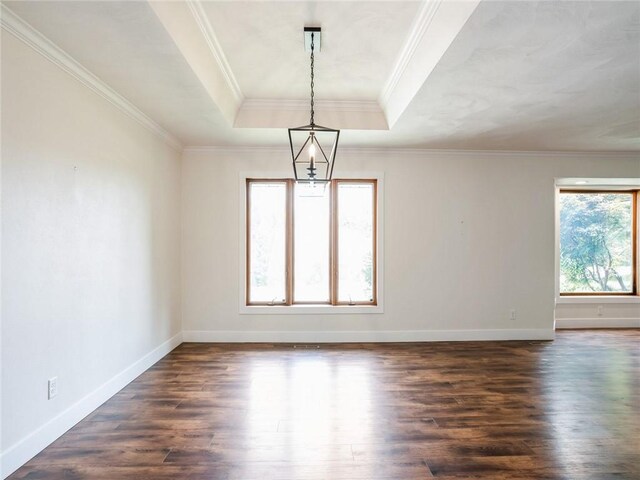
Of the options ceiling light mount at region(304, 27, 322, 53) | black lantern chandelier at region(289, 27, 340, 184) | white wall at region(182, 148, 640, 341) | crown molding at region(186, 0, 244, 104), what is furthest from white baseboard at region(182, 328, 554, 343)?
ceiling light mount at region(304, 27, 322, 53)

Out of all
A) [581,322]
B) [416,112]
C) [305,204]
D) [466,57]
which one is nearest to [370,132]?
[416,112]

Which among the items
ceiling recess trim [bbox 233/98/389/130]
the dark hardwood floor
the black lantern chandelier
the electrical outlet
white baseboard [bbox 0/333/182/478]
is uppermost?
ceiling recess trim [bbox 233/98/389/130]

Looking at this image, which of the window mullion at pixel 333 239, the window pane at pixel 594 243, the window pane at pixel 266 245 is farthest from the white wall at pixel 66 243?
the window pane at pixel 594 243

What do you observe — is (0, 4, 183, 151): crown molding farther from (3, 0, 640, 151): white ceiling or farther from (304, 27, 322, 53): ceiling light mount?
(304, 27, 322, 53): ceiling light mount

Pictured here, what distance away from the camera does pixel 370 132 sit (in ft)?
13.5

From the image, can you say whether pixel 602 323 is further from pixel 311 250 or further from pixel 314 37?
pixel 314 37

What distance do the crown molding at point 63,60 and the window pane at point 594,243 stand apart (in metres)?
6.42

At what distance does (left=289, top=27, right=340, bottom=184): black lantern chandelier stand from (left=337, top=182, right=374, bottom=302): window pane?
0.55 metres

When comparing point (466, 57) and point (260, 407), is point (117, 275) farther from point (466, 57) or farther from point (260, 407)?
point (466, 57)

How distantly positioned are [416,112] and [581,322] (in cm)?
476

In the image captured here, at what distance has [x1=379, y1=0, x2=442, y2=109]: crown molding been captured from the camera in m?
2.35

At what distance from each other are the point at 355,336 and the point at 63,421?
10.8 ft

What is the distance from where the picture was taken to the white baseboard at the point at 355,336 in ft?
15.7

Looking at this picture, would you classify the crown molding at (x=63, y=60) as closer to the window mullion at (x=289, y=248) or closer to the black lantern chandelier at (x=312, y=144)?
the black lantern chandelier at (x=312, y=144)
